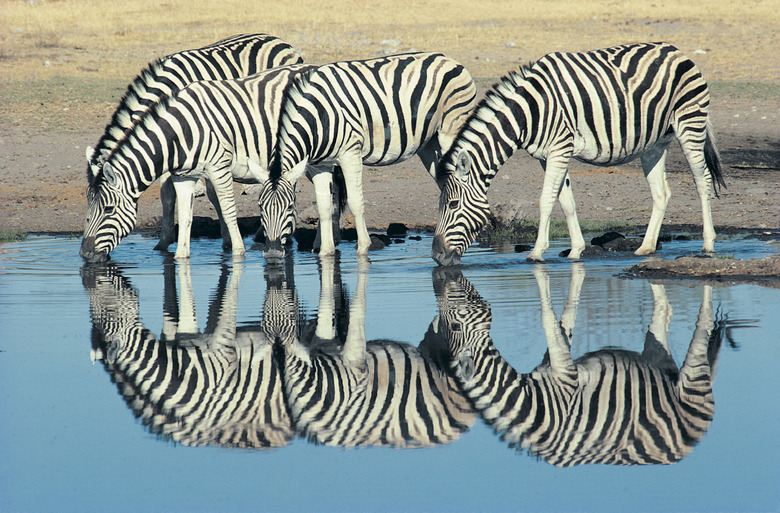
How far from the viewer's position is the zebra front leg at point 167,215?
11299 millimetres

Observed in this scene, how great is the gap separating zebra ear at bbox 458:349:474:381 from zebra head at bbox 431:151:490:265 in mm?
3708

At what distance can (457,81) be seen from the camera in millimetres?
11484

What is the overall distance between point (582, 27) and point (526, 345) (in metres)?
31.6

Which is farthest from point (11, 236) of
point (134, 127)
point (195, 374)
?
point (195, 374)

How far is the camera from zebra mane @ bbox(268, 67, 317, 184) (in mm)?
10131

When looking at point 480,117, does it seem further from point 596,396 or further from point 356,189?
point 596,396

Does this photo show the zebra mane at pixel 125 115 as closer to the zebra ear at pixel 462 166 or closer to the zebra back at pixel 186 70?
the zebra back at pixel 186 70

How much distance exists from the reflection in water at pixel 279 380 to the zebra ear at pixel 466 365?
3.6 inches

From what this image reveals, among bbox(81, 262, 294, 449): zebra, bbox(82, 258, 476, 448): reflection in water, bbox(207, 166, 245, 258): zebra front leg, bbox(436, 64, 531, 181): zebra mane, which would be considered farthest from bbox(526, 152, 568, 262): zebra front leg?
bbox(81, 262, 294, 449): zebra

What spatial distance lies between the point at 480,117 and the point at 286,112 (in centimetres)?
213

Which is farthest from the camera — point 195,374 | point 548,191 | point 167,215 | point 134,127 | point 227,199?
point 167,215

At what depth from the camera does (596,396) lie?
477 centimetres

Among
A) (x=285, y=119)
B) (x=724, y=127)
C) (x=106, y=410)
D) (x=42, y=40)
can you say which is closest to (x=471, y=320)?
(x=106, y=410)

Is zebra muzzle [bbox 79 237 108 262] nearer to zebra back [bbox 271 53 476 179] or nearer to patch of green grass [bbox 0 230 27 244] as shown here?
zebra back [bbox 271 53 476 179]
